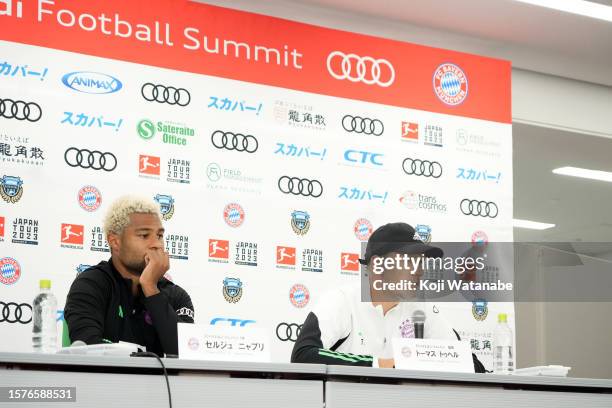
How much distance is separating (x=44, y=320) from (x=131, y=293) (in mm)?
583

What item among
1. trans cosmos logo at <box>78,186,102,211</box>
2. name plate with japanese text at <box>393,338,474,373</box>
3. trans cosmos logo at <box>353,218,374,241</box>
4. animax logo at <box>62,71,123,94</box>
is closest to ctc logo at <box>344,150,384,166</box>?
trans cosmos logo at <box>353,218,374,241</box>

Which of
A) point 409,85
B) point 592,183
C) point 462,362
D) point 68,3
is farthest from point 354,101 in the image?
point 592,183

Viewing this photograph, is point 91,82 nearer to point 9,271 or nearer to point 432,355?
point 9,271

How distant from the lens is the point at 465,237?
493 centimetres

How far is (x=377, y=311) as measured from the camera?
10.1 ft

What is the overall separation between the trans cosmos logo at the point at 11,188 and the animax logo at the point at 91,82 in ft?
1.67

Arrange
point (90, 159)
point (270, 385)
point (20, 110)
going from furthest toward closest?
1. point (90, 159)
2. point (20, 110)
3. point (270, 385)

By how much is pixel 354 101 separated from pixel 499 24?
1.13 metres

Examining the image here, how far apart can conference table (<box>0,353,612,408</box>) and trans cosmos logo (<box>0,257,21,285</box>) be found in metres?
2.05

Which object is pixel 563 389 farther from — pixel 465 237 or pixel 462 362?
pixel 465 237

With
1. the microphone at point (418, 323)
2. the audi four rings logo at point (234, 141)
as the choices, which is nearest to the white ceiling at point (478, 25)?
the audi four rings logo at point (234, 141)

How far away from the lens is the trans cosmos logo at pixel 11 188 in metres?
3.90

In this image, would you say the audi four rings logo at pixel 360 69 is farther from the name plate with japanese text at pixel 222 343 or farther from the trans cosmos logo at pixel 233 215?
the name plate with japanese text at pixel 222 343

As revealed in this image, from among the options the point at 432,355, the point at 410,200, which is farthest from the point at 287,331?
the point at 432,355
